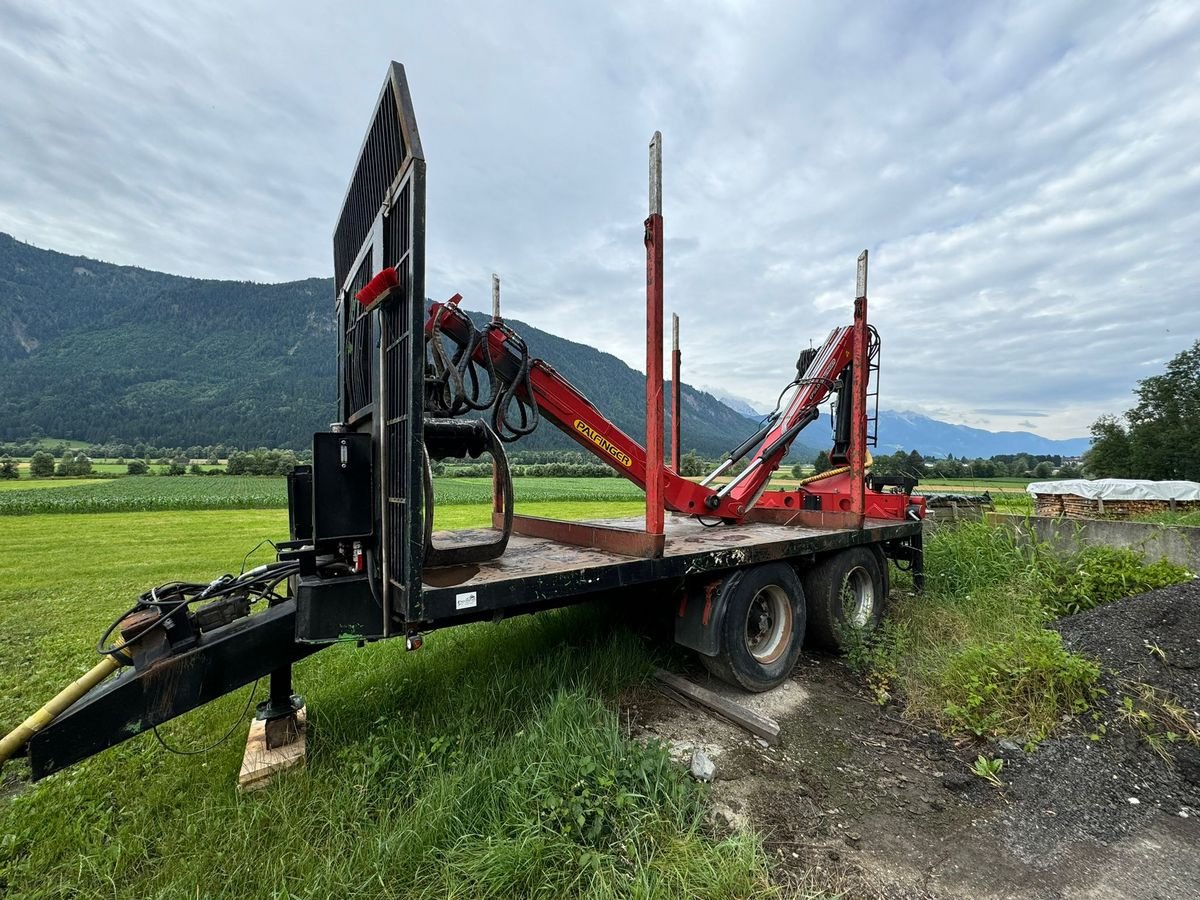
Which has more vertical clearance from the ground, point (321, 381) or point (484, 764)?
point (321, 381)

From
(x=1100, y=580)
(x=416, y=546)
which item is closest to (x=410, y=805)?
(x=416, y=546)

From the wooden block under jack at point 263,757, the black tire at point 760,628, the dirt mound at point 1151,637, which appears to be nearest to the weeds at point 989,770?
the black tire at point 760,628

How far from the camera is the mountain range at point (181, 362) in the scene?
97.4m

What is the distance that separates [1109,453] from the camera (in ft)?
132

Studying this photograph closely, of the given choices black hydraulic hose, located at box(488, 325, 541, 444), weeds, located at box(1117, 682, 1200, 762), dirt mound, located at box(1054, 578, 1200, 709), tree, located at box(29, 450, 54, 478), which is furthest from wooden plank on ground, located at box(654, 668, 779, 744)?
tree, located at box(29, 450, 54, 478)

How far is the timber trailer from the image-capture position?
2.31m

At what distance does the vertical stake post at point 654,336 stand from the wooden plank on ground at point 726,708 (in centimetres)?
122

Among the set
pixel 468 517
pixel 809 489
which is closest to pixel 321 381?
pixel 468 517

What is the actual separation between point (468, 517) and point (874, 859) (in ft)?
50.2

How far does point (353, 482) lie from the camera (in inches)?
103

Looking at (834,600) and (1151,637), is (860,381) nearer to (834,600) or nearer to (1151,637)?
(834,600)

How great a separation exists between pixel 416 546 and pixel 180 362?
528 feet

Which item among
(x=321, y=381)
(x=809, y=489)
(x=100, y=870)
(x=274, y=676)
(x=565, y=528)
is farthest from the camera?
(x=321, y=381)

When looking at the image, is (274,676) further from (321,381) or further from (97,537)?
(321,381)
